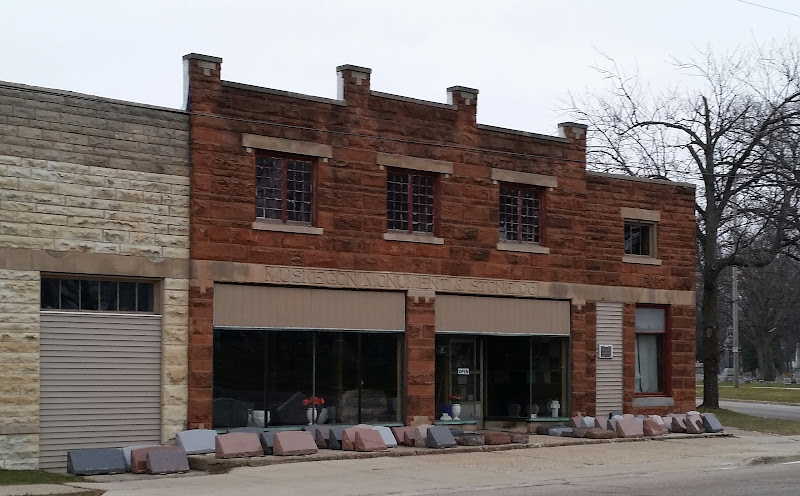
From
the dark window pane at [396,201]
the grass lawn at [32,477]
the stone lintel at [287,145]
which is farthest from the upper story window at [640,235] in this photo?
the grass lawn at [32,477]

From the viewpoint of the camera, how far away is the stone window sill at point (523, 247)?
25858 millimetres

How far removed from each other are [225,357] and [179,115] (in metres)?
4.66

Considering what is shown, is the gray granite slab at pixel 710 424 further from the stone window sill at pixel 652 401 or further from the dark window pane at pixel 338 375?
the dark window pane at pixel 338 375

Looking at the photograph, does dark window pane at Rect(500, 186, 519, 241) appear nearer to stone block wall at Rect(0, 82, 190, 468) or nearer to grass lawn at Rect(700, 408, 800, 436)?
stone block wall at Rect(0, 82, 190, 468)

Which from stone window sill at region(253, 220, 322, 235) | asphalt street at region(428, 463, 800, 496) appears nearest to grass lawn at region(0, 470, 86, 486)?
asphalt street at region(428, 463, 800, 496)

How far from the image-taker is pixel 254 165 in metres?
21.8

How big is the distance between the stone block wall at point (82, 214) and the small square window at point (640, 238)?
12956 mm

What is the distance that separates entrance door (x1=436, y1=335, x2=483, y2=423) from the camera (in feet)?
82.8

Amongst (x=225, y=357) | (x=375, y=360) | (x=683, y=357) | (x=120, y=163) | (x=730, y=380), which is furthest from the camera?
(x=730, y=380)

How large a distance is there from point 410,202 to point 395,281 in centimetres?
181

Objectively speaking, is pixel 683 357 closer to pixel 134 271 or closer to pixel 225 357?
pixel 225 357

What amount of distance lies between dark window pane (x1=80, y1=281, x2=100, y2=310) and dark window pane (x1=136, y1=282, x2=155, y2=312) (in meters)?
0.80

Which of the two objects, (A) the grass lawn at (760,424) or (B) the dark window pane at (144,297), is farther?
(A) the grass lawn at (760,424)

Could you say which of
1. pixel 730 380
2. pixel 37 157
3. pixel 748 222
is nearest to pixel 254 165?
pixel 37 157
